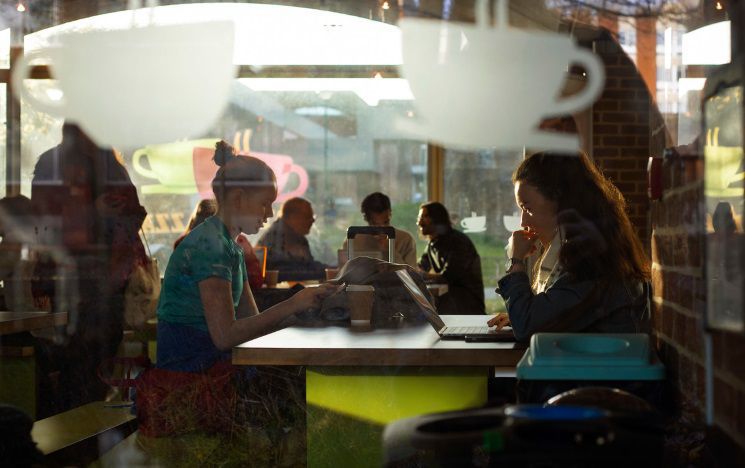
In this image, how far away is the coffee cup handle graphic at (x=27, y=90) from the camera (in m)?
2.66

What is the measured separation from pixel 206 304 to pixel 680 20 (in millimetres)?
1365

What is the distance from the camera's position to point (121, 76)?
256cm

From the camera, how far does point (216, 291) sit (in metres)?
2.58

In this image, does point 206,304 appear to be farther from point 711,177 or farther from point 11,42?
point 711,177

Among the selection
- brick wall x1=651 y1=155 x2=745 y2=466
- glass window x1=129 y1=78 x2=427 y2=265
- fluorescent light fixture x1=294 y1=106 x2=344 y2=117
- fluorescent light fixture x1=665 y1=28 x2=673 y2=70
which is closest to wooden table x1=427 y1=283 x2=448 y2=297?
glass window x1=129 y1=78 x2=427 y2=265

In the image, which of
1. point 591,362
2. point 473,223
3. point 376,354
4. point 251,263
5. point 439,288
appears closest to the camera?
point 591,362

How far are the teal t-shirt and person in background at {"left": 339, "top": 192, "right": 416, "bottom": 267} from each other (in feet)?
1.91

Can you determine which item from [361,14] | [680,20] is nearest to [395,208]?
[361,14]

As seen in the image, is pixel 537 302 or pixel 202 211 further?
pixel 202 211

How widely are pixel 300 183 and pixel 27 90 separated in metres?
0.98

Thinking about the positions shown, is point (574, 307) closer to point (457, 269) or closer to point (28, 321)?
point (28, 321)

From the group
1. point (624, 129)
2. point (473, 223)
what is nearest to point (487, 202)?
point (473, 223)

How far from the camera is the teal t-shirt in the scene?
256 cm

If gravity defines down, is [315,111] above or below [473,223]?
above
